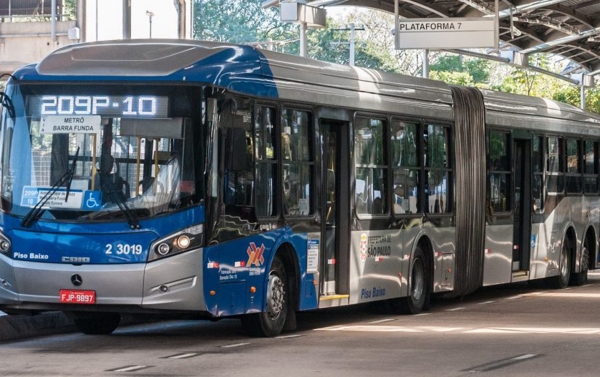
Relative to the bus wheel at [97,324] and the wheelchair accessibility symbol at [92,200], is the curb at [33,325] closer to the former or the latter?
the bus wheel at [97,324]

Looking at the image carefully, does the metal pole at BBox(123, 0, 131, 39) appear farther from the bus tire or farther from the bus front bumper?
the bus front bumper

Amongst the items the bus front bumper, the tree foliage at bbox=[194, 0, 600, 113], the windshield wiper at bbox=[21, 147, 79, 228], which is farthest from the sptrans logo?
the tree foliage at bbox=[194, 0, 600, 113]

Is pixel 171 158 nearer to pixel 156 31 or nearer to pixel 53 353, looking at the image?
pixel 53 353

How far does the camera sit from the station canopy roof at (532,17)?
91.2 feet

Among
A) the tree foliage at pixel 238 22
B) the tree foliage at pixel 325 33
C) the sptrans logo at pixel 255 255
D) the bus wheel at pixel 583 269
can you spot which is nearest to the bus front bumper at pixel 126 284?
the sptrans logo at pixel 255 255

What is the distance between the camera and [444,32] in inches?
1043

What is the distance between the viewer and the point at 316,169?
663 inches

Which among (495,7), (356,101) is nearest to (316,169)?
(356,101)

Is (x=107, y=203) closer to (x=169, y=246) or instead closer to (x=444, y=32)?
(x=169, y=246)

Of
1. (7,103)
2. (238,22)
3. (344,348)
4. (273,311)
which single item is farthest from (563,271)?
(238,22)

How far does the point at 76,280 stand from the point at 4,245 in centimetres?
90

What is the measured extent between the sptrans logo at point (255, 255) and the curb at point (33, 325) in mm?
2603

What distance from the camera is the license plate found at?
562 inches

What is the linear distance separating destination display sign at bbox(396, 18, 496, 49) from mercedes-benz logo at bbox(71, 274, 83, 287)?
1284 cm
